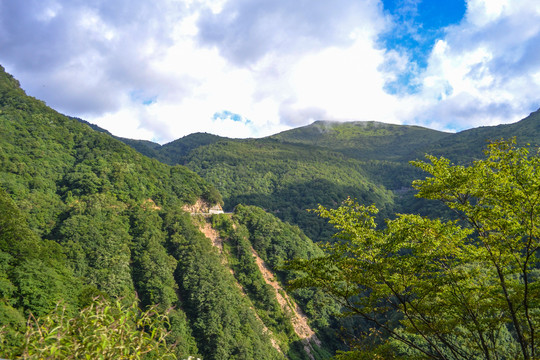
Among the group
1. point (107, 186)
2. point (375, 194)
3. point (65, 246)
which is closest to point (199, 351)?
point (65, 246)

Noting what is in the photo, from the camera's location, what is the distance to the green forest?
8062 millimetres

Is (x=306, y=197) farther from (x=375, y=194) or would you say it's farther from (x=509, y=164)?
(x=509, y=164)

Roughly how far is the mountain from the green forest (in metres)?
0.29

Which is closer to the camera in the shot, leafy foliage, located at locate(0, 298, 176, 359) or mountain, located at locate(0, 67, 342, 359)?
leafy foliage, located at locate(0, 298, 176, 359)

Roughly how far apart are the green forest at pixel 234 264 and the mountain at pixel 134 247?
29 centimetres

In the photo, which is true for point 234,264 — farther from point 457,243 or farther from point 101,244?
point 457,243

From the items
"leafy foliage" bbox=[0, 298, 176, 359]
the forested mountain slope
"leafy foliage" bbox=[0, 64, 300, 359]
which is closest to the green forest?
"leafy foliage" bbox=[0, 298, 176, 359]

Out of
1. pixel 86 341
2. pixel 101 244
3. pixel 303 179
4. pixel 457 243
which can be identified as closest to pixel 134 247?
pixel 101 244

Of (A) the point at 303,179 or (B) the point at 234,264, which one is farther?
(A) the point at 303,179

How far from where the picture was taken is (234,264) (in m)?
67.9

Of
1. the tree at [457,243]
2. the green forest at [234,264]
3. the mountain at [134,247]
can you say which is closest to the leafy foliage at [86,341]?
the green forest at [234,264]

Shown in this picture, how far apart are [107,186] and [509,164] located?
67.1 metres

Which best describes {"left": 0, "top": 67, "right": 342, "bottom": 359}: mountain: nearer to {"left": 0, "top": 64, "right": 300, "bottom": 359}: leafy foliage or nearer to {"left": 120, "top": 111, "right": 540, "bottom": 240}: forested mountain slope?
{"left": 0, "top": 64, "right": 300, "bottom": 359}: leafy foliage

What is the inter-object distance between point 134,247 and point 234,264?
24390mm
